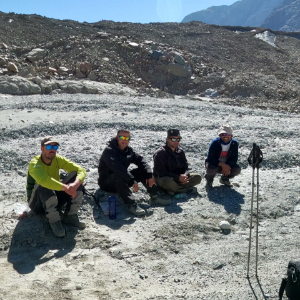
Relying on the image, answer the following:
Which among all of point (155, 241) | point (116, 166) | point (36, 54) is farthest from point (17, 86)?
point (155, 241)

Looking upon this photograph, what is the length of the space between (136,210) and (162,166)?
3.30ft

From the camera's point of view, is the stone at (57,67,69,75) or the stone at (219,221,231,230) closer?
the stone at (219,221,231,230)

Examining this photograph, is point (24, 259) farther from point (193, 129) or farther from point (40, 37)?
point (40, 37)

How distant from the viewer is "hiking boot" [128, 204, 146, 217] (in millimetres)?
5312

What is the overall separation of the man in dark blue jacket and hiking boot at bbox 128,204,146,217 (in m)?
1.63

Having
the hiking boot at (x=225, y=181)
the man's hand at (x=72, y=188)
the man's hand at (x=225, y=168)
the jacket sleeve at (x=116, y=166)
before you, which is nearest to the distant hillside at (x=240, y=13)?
the hiking boot at (x=225, y=181)

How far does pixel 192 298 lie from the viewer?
3523 mm

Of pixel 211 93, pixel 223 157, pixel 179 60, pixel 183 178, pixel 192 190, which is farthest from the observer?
pixel 179 60

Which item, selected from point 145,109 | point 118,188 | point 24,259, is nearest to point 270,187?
point 118,188

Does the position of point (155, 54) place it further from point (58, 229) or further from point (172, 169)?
point (58, 229)

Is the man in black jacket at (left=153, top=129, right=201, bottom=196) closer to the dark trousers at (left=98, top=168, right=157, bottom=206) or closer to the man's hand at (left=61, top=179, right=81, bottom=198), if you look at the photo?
the dark trousers at (left=98, top=168, right=157, bottom=206)

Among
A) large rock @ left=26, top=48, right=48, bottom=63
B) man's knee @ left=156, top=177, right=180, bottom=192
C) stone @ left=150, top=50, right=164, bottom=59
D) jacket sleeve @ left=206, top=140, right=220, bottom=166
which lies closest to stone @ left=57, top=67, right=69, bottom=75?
large rock @ left=26, top=48, right=48, bottom=63

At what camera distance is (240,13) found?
159 m

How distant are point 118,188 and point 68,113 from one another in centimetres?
700
